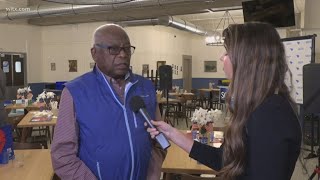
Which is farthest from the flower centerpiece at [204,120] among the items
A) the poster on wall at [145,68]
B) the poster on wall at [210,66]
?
the poster on wall at [210,66]

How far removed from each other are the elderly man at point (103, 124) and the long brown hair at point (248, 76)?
558 millimetres

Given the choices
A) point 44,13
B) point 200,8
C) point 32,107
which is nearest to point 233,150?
point 32,107

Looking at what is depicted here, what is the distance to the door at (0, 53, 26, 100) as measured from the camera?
409 inches

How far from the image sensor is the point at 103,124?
1623 mm

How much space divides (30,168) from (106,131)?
43.2 inches

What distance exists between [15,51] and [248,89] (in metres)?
11.0

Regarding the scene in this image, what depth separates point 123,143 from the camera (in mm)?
1646

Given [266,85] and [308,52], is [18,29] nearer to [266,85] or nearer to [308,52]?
[308,52]

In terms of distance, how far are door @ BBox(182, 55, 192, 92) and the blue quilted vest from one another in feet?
45.8

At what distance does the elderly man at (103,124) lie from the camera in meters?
1.60

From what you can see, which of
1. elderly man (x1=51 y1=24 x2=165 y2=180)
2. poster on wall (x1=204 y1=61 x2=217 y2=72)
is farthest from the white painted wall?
elderly man (x1=51 y1=24 x2=165 y2=180)

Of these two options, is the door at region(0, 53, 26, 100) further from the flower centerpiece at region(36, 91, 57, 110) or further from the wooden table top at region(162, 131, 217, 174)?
the wooden table top at region(162, 131, 217, 174)

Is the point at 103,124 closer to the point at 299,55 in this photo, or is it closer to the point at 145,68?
the point at 299,55

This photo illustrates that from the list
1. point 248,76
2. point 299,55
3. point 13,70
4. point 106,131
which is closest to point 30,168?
point 106,131
